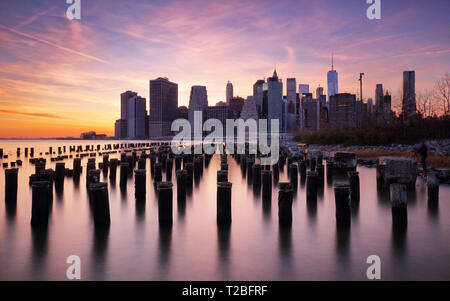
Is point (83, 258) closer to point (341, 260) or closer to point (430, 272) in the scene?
point (341, 260)

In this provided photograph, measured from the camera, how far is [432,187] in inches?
472

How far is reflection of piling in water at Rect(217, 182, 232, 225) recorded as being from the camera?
8453 mm

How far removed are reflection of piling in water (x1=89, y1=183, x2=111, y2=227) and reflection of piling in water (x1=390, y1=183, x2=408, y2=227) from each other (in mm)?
7608

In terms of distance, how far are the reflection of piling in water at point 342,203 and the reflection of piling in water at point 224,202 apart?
2899mm

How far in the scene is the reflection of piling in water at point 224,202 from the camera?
8453 mm

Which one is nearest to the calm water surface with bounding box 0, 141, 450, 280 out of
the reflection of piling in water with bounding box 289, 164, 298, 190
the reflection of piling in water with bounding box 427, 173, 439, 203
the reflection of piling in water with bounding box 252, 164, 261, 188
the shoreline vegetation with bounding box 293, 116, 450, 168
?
the reflection of piling in water with bounding box 427, 173, 439, 203

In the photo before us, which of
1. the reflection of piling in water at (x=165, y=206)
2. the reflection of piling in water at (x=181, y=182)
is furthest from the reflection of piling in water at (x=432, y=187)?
the reflection of piling in water at (x=165, y=206)

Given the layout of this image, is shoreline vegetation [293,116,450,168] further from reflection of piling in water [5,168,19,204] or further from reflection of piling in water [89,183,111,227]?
reflection of piling in water [5,168,19,204]

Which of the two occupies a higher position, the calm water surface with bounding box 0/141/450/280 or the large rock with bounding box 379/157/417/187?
the large rock with bounding box 379/157/417/187

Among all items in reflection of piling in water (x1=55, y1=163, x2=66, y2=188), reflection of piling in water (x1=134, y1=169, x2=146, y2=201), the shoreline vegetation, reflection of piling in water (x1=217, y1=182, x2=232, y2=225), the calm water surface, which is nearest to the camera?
the calm water surface

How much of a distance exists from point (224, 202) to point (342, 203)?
328 cm

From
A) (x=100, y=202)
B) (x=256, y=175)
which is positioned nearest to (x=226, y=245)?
(x=100, y=202)

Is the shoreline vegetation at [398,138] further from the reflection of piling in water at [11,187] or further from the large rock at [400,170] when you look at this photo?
the reflection of piling in water at [11,187]

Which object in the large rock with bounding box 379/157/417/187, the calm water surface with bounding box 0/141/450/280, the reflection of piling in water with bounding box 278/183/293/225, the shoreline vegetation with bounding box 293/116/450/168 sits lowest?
the calm water surface with bounding box 0/141/450/280
